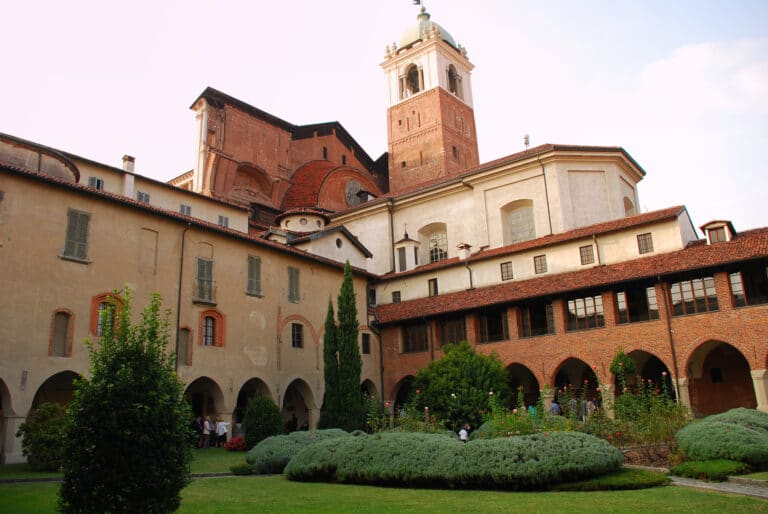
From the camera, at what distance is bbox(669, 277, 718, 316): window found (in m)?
22.6

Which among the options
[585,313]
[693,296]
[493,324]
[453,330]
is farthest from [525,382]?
[693,296]

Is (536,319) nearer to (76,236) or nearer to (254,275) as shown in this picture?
(254,275)

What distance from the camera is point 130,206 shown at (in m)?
22.1

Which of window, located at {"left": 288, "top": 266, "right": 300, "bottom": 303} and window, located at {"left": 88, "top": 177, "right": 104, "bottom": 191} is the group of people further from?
window, located at {"left": 88, "top": 177, "right": 104, "bottom": 191}

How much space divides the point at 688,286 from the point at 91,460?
21.8m

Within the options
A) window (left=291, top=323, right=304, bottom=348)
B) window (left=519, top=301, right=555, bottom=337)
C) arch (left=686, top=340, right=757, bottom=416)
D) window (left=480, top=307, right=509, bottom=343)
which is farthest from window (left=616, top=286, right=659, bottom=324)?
window (left=291, top=323, right=304, bottom=348)

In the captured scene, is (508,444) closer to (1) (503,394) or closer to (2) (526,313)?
(1) (503,394)

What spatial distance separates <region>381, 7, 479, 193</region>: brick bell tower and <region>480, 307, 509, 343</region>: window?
22.6m

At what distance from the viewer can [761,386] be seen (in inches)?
823

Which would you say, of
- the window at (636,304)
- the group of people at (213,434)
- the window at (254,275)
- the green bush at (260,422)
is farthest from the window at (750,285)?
the group of people at (213,434)

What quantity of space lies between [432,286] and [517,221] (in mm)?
6193

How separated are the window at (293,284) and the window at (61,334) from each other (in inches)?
387

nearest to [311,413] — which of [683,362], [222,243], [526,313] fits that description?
[222,243]

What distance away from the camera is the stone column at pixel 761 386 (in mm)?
20828
